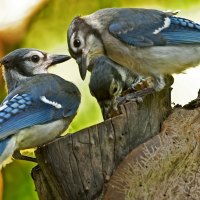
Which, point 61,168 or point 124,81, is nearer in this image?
point 61,168

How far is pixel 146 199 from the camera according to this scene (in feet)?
8.52

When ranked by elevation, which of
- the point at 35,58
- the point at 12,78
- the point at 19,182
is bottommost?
the point at 19,182

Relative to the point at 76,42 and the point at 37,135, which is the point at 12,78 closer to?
the point at 76,42

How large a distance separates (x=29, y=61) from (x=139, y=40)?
0.47m

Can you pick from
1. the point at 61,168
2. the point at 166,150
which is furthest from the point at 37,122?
the point at 166,150

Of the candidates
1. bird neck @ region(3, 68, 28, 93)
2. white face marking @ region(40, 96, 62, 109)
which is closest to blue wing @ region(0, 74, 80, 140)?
white face marking @ region(40, 96, 62, 109)

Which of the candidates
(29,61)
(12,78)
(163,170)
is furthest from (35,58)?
(163,170)

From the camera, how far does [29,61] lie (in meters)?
3.40

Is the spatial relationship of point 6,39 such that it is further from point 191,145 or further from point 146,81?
point 191,145

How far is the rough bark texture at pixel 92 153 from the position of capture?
2635mm

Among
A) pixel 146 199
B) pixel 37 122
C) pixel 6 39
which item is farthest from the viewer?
pixel 6 39

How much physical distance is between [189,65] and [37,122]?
2.23ft

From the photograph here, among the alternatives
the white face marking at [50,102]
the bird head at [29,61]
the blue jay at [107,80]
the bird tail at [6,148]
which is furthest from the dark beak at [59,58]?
the bird tail at [6,148]

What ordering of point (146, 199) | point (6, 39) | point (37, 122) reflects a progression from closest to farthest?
point (146, 199) → point (37, 122) → point (6, 39)
